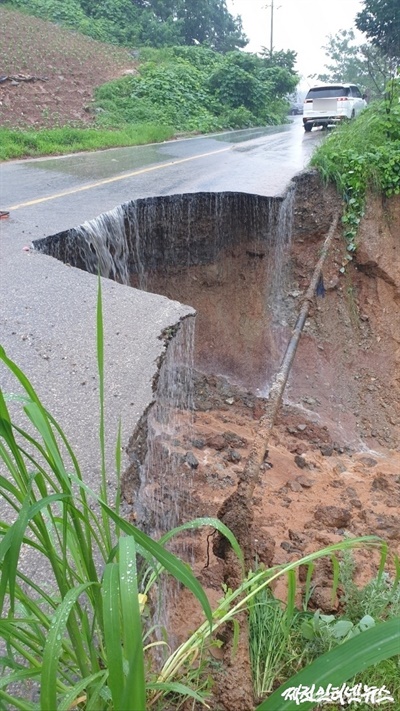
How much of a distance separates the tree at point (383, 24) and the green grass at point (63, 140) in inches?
612

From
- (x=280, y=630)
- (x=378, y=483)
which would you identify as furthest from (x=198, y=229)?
(x=280, y=630)

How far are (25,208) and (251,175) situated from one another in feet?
12.7

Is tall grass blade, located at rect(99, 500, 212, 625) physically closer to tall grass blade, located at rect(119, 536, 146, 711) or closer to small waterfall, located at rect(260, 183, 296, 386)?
tall grass blade, located at rect(119, 536, 146, 711)

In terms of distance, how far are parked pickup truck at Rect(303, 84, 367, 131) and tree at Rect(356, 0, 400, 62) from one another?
933 centimetres

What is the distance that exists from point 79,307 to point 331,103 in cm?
1618

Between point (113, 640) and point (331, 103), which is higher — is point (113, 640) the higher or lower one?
the lower one

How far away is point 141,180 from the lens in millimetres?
8484

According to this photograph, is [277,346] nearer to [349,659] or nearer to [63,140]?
[349,659]

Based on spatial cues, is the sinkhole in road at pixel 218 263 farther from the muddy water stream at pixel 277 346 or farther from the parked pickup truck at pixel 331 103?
the parked pickup truck at pixel 331 103

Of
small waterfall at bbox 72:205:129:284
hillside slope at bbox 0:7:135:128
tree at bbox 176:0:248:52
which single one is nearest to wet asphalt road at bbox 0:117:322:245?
small waterfall at bbox 72:205:129:284

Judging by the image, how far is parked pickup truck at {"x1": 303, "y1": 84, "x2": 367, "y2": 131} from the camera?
57.5 feet

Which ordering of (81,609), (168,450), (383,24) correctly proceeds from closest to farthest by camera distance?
(81,609) → (168,450) → (383,24)

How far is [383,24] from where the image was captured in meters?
25.5

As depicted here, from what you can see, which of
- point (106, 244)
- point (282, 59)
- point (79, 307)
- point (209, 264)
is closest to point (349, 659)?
point (79, 307)
